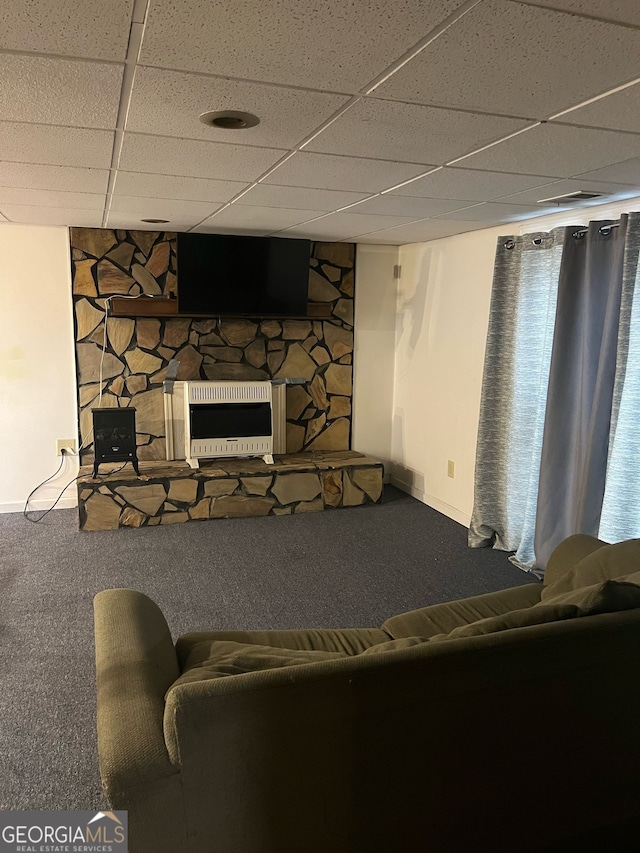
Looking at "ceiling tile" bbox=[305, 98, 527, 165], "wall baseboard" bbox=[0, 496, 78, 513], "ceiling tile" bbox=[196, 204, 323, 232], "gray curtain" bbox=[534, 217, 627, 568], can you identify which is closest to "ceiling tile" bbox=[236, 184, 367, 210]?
"ceiling tile" bbox=[196, 204, 323, 232]

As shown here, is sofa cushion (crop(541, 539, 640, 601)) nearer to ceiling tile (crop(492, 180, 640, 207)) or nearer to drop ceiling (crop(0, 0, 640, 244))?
drop ceiling (crop(0, 0, 640, 244))

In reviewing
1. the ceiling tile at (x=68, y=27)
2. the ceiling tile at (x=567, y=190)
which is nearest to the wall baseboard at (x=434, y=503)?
the ceiling tile at (x=567, y=190)

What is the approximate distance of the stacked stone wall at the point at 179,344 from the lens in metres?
4.63

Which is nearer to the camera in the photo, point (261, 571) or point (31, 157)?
point (31, 157)

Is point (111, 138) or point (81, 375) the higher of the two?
point (111, 138)

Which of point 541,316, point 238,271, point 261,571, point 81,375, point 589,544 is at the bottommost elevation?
point 261,571

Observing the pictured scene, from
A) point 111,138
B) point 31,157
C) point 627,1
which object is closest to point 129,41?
point 111,138

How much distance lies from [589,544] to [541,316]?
1.81m

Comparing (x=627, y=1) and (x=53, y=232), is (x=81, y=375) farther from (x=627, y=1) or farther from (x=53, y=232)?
(x=627, y=1)

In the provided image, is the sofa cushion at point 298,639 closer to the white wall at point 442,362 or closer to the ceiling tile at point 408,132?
the ceiling tile at point 408,132

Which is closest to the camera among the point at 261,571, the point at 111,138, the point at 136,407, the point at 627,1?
the point at 627,1

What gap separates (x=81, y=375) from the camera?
4684mm

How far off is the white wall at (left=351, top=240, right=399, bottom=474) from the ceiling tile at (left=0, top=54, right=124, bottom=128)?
3.52 meters

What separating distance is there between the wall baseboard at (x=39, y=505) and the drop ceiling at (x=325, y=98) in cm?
250
